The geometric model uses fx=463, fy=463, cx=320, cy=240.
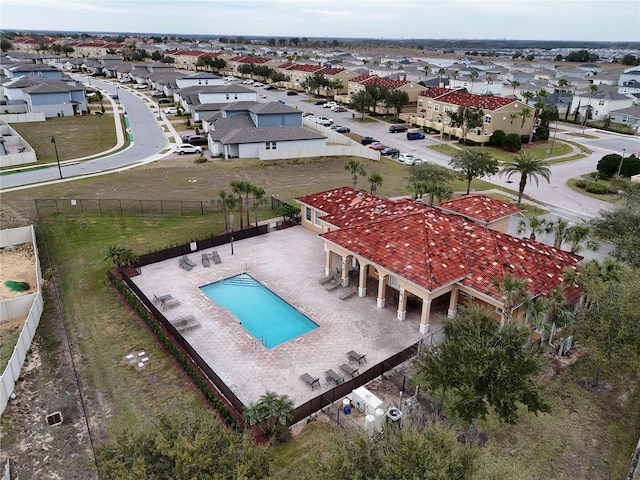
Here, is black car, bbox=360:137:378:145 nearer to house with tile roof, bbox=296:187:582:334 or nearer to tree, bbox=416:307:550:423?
house with tile roof, bbox=296:187:582:334

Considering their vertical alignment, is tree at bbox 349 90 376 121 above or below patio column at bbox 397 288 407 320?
above

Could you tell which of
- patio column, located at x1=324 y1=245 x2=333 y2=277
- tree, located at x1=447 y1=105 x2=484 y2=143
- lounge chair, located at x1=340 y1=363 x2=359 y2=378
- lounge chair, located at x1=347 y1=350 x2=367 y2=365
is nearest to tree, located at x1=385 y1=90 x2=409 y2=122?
tree, located at x1=447 y1=105 x2=484 y2=143

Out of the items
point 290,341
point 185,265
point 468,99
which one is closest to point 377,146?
point 468,99

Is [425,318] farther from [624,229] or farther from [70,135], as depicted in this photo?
[70,135]

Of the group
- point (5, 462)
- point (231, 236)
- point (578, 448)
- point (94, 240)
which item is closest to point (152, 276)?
point (231, 236)

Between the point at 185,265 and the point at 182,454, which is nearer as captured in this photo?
the point at 182,454
